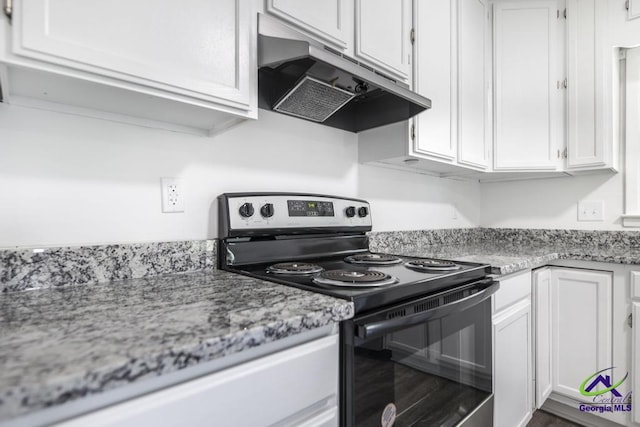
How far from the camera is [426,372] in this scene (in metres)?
0.99

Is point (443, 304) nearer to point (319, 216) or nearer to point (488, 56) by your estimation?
point (319, 216)

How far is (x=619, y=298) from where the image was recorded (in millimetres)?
1596

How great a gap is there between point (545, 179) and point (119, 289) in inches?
102

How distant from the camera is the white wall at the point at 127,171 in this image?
0.88 metres

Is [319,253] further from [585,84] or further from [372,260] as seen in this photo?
[585,84]

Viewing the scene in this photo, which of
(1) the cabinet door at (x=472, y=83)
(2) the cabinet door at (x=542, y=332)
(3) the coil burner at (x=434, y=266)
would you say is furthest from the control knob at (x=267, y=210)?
(2) the cabinet door at (x=542, y=332)

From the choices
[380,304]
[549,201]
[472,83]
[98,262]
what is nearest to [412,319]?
[380,304]

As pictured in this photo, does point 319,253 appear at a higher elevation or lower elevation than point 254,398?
higher

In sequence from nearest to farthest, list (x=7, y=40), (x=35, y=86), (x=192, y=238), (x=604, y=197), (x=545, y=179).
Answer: (x=7, y=40)
(x=35, y=86)
(x=192, y=238)
(x=604, y=197)
(x=545, y=179)

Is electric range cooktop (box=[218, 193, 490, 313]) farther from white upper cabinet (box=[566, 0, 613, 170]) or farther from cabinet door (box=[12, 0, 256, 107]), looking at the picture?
white upper cabinet (box=[566, 0, 613, 170])

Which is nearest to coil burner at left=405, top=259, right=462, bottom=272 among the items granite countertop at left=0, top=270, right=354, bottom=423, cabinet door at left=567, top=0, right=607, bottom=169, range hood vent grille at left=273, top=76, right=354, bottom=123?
granite countertop at left=0, top=270, right=354, bottom=423

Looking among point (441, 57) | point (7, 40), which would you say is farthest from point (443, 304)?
point (441, 57)

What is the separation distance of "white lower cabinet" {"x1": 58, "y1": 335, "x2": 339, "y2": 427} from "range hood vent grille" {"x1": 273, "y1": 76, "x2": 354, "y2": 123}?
83 centimetres

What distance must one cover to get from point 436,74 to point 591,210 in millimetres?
1408
